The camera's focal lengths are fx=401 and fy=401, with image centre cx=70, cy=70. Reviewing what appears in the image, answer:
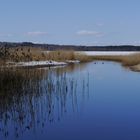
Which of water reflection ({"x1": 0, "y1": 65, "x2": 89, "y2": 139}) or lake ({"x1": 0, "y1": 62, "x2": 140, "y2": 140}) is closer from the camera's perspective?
lake ({"x1": 0, "y1": 62, "x2": 140, "y2": 140})

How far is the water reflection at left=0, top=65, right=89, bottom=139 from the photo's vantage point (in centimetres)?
814

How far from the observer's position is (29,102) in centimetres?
920

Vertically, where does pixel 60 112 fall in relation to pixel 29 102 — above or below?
below

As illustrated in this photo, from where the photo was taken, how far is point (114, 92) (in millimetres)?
13109

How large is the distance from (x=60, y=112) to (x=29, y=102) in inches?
32.2

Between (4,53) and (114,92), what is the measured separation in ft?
14.8

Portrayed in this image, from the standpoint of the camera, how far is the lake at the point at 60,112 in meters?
7.70

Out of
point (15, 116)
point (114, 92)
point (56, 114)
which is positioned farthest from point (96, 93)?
point (15, 116)

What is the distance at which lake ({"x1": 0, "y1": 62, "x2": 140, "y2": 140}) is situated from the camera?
7699 millimetres

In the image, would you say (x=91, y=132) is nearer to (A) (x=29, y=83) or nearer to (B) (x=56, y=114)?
(B) (x=56, y=114)

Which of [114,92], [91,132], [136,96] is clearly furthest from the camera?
[114,92]

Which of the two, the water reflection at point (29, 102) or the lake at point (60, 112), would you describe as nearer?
the lake at point (60, 112)

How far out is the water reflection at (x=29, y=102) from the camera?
8.14 metres

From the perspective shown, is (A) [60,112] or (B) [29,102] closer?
(B) [29,102]
